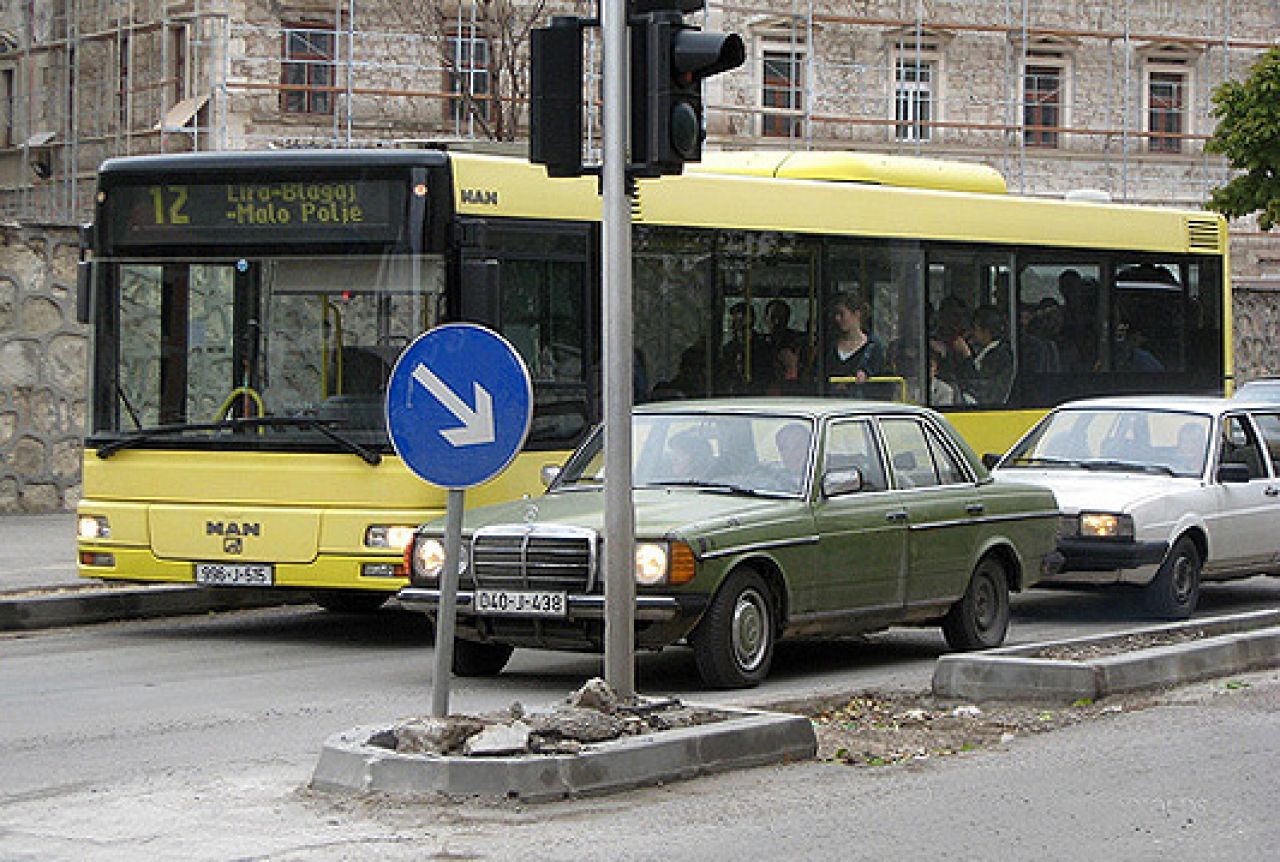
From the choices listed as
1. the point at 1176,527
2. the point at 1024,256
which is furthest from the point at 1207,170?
the point at 1176,527

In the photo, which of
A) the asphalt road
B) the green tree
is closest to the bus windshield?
the asphalt road

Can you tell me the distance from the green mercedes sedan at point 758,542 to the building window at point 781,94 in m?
27.6

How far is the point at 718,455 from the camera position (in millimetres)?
13773

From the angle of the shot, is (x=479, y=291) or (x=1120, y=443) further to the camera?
(x=1120, y=443)

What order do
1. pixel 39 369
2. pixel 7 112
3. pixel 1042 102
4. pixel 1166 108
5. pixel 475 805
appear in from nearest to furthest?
1. pixel 475 805
2. pixel 39 369
3. pixel 7 112
4. pixel 1042 102
5. pixel 1166 108

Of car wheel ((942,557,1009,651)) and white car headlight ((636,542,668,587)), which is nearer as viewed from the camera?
white car headlight ((636,542,668,587))

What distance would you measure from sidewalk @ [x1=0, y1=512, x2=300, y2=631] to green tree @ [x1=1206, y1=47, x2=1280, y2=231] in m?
22.1

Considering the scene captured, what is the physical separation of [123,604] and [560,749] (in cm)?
878

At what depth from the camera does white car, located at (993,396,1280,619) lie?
55.0ft

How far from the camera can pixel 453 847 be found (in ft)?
26.5

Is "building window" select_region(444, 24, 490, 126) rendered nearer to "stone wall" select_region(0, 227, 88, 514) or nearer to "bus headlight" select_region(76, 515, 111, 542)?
"stone wall" select_region(0, 227, 88, 514)

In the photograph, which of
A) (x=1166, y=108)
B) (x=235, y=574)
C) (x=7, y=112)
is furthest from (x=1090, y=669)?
(x=1166, y=108)

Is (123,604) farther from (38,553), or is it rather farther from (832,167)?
(832,167)

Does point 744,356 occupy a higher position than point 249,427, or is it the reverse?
point 744,356
